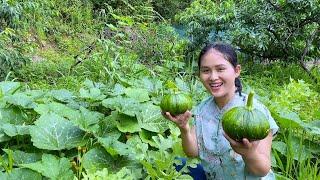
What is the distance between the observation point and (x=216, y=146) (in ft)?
8.25

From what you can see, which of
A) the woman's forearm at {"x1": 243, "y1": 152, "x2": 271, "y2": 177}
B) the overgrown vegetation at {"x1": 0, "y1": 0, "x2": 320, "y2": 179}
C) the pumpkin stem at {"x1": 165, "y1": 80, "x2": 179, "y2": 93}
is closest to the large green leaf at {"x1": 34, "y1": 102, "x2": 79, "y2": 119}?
the overgrown vegetation at {"x1": 0, "y1": 0, "x2": 320, "y2": 179}

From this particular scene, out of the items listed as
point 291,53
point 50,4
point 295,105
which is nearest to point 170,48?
point 291,53

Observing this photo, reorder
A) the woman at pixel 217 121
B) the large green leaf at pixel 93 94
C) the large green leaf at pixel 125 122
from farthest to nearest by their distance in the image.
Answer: the large green leaf at pixel 93 94 < the large green leaf at pixel 125 122 < the woman at pixel 217 121

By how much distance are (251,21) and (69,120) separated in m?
4.35

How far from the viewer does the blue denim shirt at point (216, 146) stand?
8.11 feet

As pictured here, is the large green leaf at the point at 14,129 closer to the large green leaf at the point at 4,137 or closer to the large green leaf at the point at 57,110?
the large green leaf at the point at 4,137

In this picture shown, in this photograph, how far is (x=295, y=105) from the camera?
4.05 meters

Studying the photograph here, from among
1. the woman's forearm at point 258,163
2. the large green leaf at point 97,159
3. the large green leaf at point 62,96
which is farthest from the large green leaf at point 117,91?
the woman's forearm at point 258,163

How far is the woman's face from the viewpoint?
7.93 feet

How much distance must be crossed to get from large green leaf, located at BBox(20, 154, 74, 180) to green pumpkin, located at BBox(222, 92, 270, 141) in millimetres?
898

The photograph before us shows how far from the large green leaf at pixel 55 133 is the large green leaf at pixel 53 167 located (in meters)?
0.12

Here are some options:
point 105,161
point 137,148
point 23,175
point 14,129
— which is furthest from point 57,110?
point 137,148

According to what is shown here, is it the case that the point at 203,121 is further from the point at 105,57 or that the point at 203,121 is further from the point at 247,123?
the point at 105,57

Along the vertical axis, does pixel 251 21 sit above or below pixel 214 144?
above
